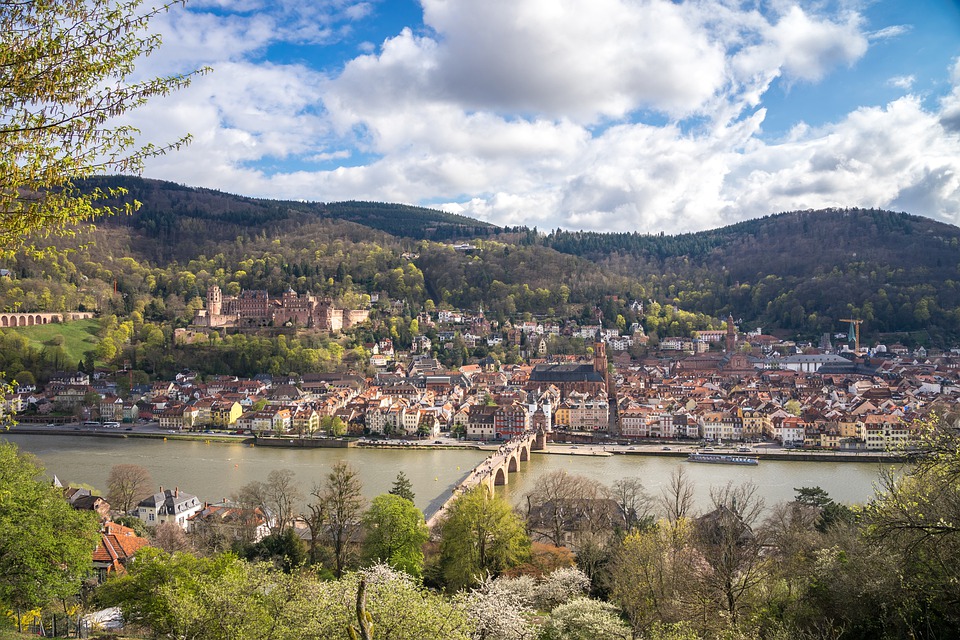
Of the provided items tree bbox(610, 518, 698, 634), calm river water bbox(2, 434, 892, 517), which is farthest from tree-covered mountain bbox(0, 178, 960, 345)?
tree bbox(610, 518, 698, 634)

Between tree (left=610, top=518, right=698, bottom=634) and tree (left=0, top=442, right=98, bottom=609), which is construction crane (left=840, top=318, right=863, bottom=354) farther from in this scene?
tree (left=0, top=442, right=98, bottom=609)

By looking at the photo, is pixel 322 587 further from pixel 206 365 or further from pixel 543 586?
pixel 206 365

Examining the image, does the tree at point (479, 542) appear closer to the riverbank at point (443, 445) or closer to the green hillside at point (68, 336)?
the riverbank at point (443, 445)

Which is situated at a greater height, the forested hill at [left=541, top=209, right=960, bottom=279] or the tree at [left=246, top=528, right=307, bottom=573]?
the forested hill at [left=541, top=209, right=960, bottom=279]

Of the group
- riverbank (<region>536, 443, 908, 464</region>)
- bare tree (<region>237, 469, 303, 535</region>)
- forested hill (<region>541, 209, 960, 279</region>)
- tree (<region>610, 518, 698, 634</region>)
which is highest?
forested hill (<region>541, 209, 960, 279</region>)

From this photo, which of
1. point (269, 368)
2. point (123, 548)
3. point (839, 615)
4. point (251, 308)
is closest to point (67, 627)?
point (123, 548)

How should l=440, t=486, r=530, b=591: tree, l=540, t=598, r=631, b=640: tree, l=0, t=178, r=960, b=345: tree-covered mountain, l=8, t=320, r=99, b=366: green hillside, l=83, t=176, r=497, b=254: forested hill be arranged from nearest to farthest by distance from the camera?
l=540, t=598, r=631, b=640: tree → l=440, t=486, r=530, b=591: tree → l=8, t=320, r=99, b=366: green hillside → l=0, t=178, r=960, b=345: tree-covered mountain → l=83, t=176, r=497, b=254: forested hill
